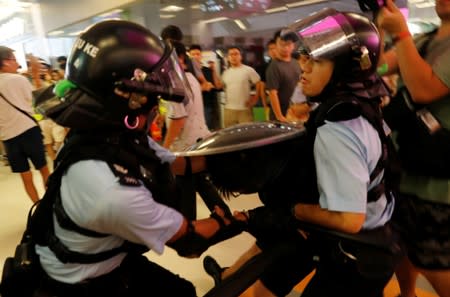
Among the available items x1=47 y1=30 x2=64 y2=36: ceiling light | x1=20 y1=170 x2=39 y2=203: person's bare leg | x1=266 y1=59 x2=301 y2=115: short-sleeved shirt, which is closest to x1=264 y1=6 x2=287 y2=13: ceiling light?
x1=266 y1=59 x2=301 y2=115: short-sleeved shirt

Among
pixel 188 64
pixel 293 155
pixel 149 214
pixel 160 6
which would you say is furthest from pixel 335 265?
pixel 160 6

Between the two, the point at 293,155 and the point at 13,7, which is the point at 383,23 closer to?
the point at 293,155

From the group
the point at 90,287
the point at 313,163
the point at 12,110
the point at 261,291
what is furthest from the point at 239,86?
the point at 90,287

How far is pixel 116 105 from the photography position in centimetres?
96

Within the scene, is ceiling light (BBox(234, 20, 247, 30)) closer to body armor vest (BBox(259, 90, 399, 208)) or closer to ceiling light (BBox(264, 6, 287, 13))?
ceiling light (BBox(264, 6, 287, 13))

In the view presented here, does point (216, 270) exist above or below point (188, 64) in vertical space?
below

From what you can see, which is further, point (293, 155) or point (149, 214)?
point (293, 155)

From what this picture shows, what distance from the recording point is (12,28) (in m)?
9.68

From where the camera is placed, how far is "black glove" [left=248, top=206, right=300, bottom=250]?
1017 millimetres

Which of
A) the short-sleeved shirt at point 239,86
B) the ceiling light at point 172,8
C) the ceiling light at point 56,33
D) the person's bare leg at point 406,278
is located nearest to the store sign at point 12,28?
the ceiling light at point 56,33

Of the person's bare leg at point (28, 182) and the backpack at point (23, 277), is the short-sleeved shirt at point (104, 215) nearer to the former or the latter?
the backpack at point (23, 277)

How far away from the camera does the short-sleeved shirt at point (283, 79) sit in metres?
3.26

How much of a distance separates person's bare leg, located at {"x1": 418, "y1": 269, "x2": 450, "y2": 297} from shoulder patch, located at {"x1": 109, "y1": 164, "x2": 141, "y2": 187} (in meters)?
1.10

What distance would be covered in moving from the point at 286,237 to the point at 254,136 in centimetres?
30
